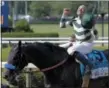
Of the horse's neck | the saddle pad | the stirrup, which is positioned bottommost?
the stirrup

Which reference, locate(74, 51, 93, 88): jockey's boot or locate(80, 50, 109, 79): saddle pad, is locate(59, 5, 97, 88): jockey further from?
locate(80, 50, 109, 79): saddle pad

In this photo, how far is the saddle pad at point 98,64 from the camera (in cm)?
700

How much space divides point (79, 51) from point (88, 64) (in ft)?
0.84

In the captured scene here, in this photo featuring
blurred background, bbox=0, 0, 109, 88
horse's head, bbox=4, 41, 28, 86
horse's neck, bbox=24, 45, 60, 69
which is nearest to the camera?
horse's head, bbox=4, 41, 28, 86

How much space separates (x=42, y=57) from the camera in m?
→ 6.53

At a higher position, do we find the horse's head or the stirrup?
the horse's head

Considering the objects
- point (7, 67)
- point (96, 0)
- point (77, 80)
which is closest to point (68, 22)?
point (77, 80)

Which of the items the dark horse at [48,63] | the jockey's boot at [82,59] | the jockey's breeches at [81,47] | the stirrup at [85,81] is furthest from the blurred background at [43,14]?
the stirrup at [85,81]

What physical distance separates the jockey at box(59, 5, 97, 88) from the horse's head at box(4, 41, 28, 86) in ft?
3.01

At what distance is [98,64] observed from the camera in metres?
7.14

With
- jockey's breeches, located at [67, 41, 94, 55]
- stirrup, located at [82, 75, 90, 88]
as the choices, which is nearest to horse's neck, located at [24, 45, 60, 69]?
jockey's breeches, located at [67, 41, 94, 55]

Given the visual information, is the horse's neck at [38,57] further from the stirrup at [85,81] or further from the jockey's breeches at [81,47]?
the stirrup at [85,81]

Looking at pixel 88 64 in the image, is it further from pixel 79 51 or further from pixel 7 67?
pixel 7 67

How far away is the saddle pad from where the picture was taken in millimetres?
6996
